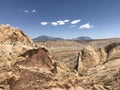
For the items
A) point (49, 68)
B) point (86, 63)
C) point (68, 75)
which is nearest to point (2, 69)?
point (49, 68)

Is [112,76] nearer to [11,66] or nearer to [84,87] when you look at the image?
[84,87]

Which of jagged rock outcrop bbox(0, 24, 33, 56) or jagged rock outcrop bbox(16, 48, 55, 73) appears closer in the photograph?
jagged rock outcrop bbox(16, 48, 55, 73)

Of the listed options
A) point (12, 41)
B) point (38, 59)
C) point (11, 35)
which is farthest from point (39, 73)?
point (11, 35)

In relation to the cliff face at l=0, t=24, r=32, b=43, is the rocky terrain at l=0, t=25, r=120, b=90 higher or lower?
lower

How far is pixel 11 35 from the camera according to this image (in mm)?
30797

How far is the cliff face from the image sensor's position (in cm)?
2969

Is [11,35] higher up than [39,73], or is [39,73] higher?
[11,35]

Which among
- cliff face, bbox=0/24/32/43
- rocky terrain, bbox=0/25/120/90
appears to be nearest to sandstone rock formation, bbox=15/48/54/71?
rocky terrain, bbox=0/25/120/90

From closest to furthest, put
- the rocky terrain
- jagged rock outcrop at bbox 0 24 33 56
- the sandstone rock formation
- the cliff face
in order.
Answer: the rocky terrain
the sandstone rock formation
jagged rock outcrop at bbox 0 24 33 56
the cliff face

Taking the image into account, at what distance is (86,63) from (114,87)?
1098 cm

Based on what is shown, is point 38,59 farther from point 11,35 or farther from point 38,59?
point 11,35

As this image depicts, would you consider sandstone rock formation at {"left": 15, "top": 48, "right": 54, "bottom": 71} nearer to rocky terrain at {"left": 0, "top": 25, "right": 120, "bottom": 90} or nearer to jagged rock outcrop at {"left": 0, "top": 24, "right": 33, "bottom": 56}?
rocky terrain at {"left": 0, "top": 25, "right": 120, "bottom": 90}

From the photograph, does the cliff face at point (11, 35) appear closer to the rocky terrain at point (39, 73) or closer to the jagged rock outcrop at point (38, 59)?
the rocky terrain at point (39, 73)

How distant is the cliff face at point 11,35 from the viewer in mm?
29692
